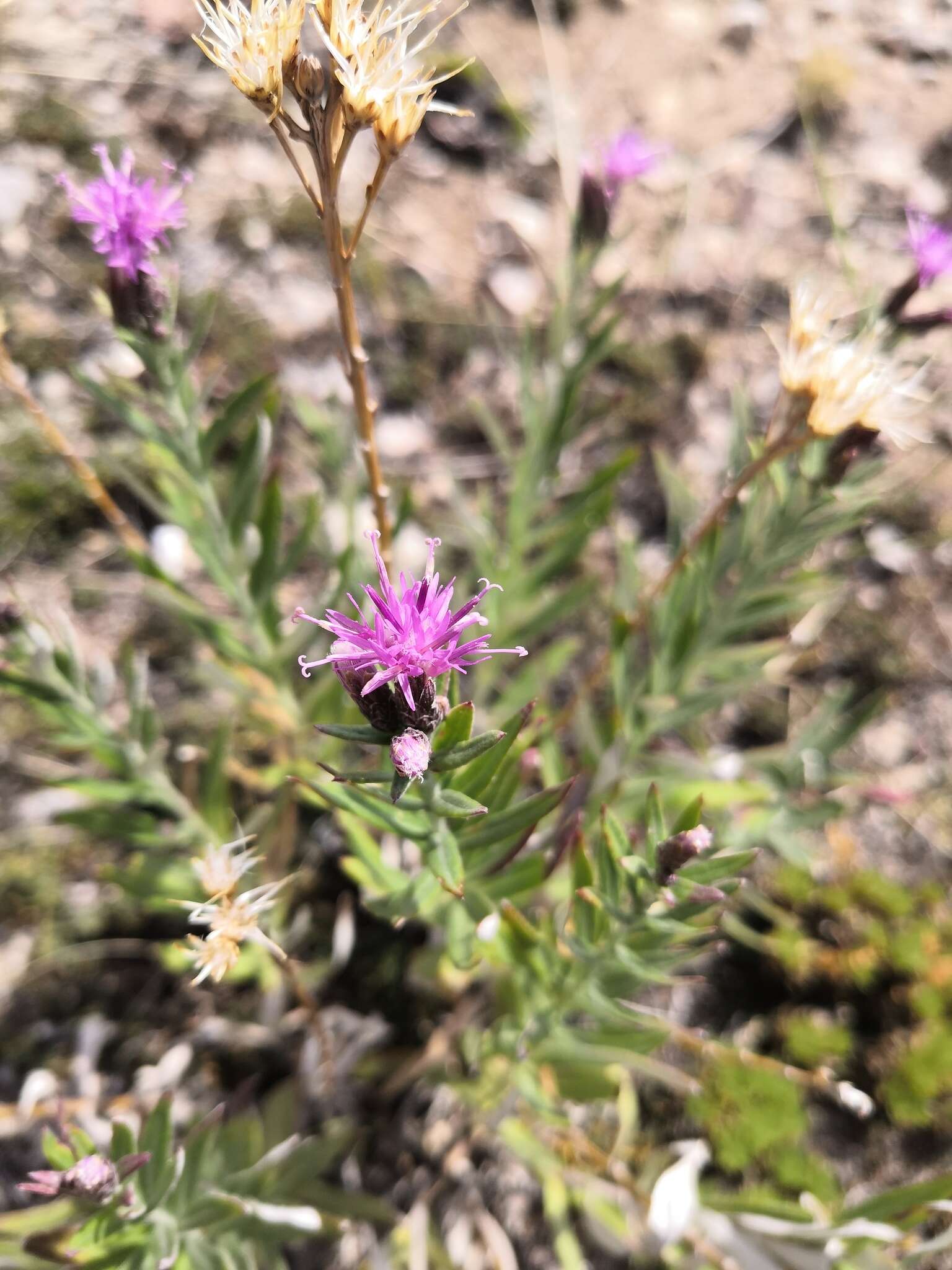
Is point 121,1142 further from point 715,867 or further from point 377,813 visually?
point 715,867

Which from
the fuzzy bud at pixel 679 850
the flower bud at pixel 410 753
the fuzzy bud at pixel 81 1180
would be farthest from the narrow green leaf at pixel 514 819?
the fuzzy bud at pixel 81 1180

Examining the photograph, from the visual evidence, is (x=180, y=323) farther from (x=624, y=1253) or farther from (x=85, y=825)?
(x=624, y=1253)

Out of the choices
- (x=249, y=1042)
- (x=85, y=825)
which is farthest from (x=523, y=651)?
(x=249, y=1042)

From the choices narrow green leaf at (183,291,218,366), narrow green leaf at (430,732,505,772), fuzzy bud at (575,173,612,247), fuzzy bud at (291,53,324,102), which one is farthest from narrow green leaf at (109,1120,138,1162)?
fuzzy bud at (575,173,612,247)

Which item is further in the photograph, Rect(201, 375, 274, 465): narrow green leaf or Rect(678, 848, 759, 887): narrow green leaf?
Rect(201, 375, 274, 465): narrow green leaf

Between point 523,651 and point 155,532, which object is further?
point 155,532

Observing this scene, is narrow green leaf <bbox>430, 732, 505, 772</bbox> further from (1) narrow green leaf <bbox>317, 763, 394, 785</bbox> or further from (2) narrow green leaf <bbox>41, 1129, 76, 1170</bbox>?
(2) narrow green leaf <bbox>41, 1129, 76, 1170</bbox>
